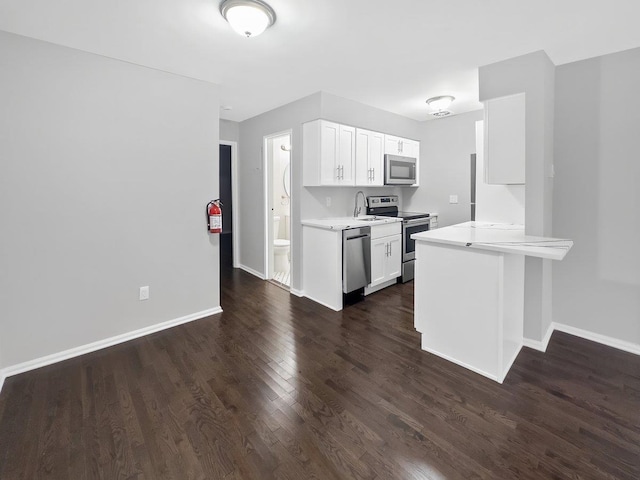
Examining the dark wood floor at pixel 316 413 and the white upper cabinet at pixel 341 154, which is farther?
the white upper cabinet at pixel 341 154

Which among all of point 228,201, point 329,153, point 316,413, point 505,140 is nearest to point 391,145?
point 329,153

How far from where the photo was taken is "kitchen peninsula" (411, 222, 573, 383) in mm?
2189

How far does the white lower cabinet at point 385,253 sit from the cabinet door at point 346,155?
27.6 inches

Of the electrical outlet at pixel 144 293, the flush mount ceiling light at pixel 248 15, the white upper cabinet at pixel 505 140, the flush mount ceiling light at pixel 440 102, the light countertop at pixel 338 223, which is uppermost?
the flush mount ceiling light at pixel 440 102

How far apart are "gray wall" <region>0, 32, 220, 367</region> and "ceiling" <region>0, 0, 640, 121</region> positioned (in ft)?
0.70

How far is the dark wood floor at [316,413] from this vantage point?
1.55m

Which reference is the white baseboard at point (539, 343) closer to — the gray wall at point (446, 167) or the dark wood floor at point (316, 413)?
the dark wood floor at point (316, 413)

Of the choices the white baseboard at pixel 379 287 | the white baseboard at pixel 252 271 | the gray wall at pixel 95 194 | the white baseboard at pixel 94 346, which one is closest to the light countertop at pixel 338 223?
the white baseboard at pixel 379 287

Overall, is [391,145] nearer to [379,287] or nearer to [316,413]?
[379,287]

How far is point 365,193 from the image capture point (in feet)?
15.3

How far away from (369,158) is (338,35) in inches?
79.8

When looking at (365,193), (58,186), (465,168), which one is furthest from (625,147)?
(58,186)

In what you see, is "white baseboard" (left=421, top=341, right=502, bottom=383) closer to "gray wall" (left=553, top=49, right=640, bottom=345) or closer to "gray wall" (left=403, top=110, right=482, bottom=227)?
"gray wall" (left=553, top=49, right=640, bottom=345)

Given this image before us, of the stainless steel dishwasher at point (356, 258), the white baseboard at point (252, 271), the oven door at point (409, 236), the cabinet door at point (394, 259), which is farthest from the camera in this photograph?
the white baseboard at point (252, 271)
